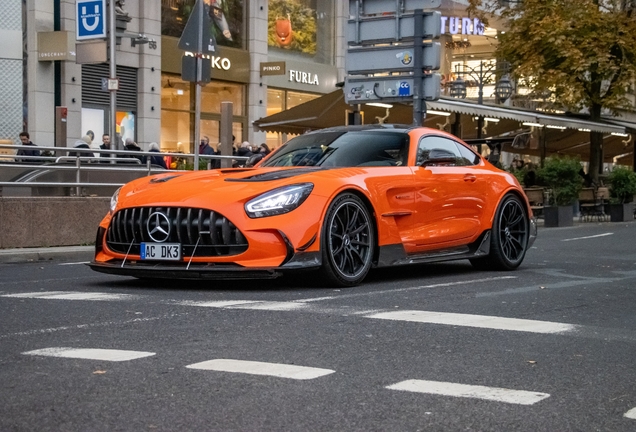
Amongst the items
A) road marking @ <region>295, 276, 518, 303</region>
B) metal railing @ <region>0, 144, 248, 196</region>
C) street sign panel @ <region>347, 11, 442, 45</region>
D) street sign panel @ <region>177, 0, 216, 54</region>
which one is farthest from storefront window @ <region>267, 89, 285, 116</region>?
road marking @ <region>295, 276, 518, 303</region>

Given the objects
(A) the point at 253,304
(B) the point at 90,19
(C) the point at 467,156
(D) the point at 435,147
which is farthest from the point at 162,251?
(B) the point at 90,19

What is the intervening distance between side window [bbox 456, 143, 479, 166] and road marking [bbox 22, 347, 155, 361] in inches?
240

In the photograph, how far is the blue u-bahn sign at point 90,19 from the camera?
22.7 metres

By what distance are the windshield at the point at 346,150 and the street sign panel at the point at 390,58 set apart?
966 cm

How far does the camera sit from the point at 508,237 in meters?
11.5

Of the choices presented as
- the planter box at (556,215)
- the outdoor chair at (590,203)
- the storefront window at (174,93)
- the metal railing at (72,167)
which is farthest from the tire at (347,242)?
the storefront window at (174,93)

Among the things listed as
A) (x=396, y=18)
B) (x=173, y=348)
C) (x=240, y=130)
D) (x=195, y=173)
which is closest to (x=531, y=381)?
(x=173, y=348)

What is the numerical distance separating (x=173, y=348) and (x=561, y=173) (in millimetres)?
22476

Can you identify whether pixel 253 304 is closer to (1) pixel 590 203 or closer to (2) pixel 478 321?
(2) pixel 478 321

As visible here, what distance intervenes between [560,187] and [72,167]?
1491 centimetres

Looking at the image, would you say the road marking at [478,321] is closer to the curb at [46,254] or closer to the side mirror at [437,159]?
the side mirror at [437,159]

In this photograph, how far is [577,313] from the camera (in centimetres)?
784

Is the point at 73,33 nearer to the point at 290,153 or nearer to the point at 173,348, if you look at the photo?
the point at 290,153

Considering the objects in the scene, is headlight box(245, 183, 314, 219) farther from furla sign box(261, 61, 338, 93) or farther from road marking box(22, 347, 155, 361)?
furla sign box(261, 61, 338, 93)
